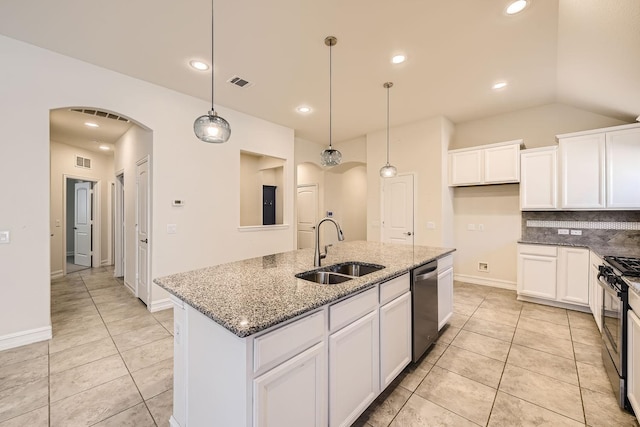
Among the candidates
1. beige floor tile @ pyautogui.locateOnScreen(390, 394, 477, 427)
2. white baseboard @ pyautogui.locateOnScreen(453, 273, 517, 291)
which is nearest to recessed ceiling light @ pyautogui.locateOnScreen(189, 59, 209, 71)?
beige floor tile @ pyautogui.locateOnScreen(390, 394, 477, 427)

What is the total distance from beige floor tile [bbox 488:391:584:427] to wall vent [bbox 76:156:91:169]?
8.13 m

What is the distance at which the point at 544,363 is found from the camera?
238cm

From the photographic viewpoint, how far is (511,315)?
3.45 meters

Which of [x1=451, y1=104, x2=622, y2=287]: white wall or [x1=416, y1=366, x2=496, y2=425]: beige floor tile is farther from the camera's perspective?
[x1=451, y1=104, x2=622, y2=287]: white wall

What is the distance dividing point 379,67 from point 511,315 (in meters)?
3.56

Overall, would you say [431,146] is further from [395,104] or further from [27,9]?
[27,9]

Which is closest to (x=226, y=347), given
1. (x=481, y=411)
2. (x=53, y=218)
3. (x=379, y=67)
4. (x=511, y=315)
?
(x=481, y=411)

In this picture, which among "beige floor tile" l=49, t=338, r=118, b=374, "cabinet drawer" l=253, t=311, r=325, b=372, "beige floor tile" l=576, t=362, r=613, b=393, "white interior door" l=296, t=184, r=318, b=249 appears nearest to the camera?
"cabinet drawer" l=253, t=311, r=325, b=372

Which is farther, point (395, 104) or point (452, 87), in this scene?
point (395, 104)

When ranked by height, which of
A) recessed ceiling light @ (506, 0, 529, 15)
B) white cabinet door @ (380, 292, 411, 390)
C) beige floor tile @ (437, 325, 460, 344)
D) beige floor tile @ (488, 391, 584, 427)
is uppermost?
recessed ceiling light @ (506, 0, 529, 15)

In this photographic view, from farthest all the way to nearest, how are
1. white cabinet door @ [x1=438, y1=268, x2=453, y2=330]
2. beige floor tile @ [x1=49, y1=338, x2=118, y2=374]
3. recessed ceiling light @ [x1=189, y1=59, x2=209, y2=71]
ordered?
A: recessed ceiling light @ [x1=189, y1=59, x2=209, y2=71], white cabinet door @ [x1=438, y1=268, x2=453, y2=330], beige floor tile @ [x1=49, y1=338, x2=118, y2=374]

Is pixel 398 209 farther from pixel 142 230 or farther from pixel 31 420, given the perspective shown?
pixel 31 420

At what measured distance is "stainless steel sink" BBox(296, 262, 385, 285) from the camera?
2.02 metres

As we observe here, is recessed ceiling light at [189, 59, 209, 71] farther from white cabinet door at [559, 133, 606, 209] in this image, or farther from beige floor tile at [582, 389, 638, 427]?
white cabinet door at [559, 133, 606, 209]
